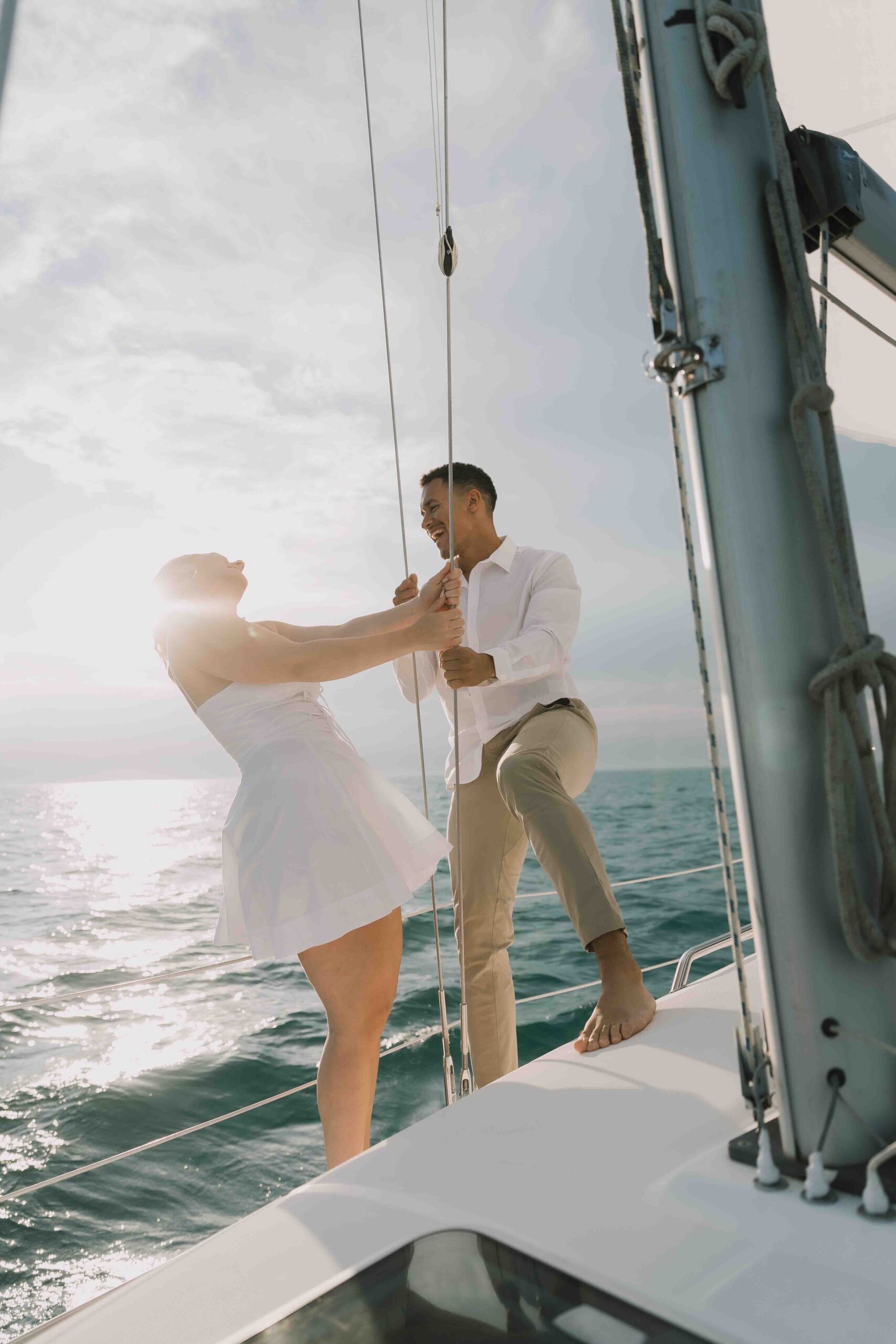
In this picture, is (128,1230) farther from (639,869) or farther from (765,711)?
(639,869)

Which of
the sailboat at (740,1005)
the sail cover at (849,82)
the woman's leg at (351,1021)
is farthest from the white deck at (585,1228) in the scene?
the sail cover at (849,82)

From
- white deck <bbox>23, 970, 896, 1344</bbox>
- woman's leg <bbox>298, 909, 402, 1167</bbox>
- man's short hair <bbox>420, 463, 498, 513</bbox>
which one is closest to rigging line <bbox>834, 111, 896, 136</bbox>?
man's short hair <bbox>420, 463, 498, 513</bbox>

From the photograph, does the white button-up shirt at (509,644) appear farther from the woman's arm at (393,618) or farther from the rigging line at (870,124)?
the rigging line at (870,124)

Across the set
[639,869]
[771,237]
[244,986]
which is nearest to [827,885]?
[771,237]

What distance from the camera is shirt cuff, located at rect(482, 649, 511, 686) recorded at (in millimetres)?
1903

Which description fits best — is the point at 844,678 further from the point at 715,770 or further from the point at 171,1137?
the point at 171,1137

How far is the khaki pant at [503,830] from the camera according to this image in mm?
1765

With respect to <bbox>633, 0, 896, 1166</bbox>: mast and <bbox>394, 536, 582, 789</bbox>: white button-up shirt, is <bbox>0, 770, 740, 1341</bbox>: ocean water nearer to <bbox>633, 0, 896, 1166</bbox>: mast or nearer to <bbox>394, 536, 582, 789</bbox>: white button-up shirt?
<bbox>394, 536, 582, 789</bbox>: white button-up shirt

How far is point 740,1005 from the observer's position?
0.83 meters

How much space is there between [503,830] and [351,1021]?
0.65 metres

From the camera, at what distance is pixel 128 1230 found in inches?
84.3

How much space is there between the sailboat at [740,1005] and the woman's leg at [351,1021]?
1.71 feet

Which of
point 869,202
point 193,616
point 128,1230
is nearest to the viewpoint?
point 869,202

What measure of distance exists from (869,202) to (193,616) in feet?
4.16
